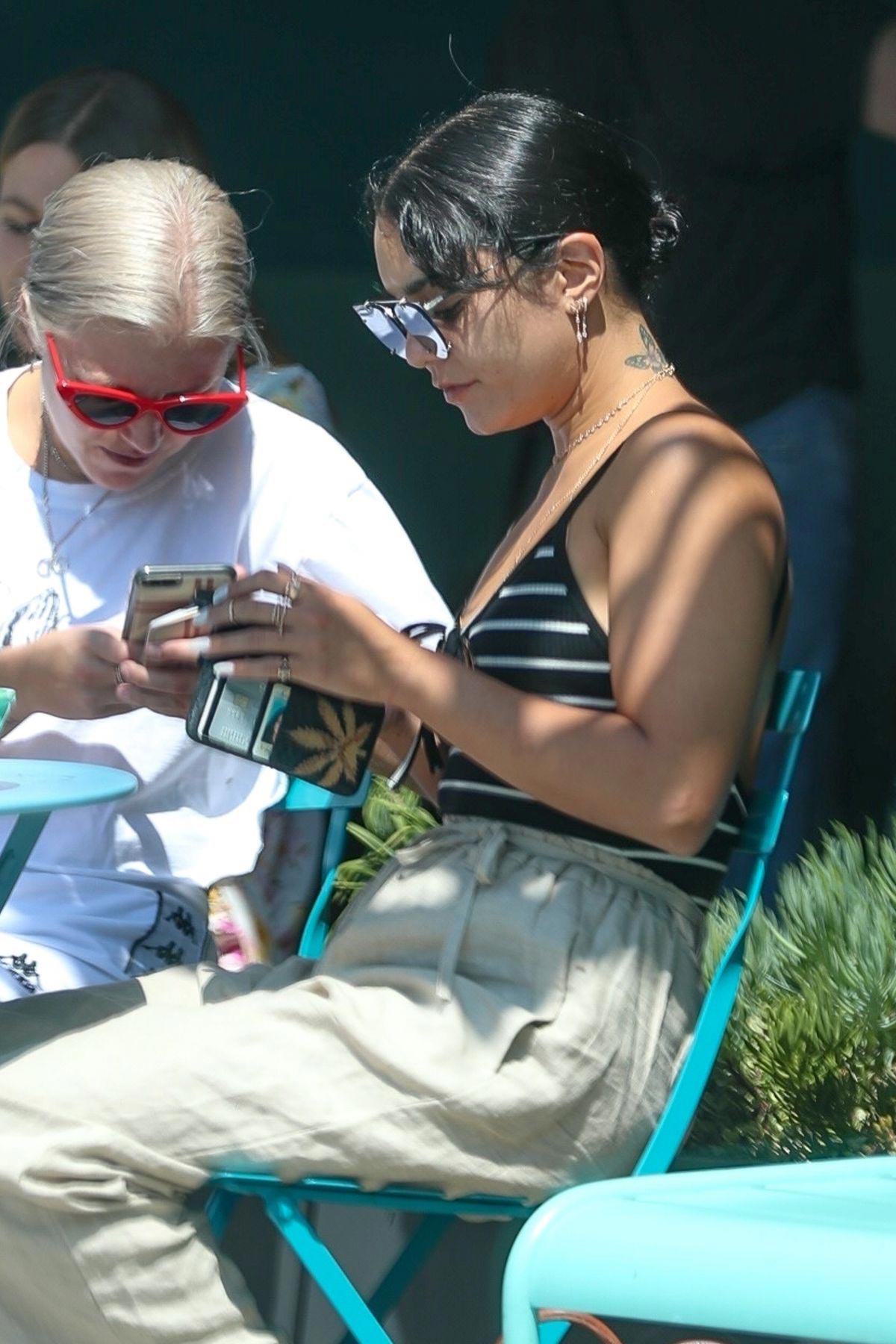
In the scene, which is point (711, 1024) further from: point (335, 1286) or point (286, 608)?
point (286, 608)

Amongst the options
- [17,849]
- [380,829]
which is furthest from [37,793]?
[380,829]

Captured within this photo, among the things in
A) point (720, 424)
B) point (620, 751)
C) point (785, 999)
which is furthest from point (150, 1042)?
point (785, 999)

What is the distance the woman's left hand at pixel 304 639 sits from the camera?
1782 mm

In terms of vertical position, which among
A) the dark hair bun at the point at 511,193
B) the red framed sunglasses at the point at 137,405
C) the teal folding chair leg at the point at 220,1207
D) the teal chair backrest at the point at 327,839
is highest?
Result: the dark hair bun at the point at 511,193

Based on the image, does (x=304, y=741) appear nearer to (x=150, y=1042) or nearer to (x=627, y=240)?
(x=150, y=1042)

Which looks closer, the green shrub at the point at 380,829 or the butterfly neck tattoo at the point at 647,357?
the butterfly neck tattoo at the point at 647,357

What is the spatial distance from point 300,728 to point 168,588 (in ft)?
0.70

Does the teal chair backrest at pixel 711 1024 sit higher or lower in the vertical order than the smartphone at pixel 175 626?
lower

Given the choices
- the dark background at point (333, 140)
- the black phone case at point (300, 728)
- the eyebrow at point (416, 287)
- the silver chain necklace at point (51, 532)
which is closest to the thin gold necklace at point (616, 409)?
the eyebrow at point (416, 287)

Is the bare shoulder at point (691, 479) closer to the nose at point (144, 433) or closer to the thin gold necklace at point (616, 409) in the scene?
the thin gold necklace at point (616, 409)

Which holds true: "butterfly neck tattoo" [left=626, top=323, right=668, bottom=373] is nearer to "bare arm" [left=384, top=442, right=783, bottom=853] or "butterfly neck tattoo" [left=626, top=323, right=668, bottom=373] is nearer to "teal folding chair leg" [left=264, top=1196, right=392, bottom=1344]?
"bare arm" [left=384, top=442, right=783, bottom=853]

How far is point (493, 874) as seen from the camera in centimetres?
175

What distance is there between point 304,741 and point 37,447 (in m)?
0.76

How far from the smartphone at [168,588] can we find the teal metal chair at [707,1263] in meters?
0.82
